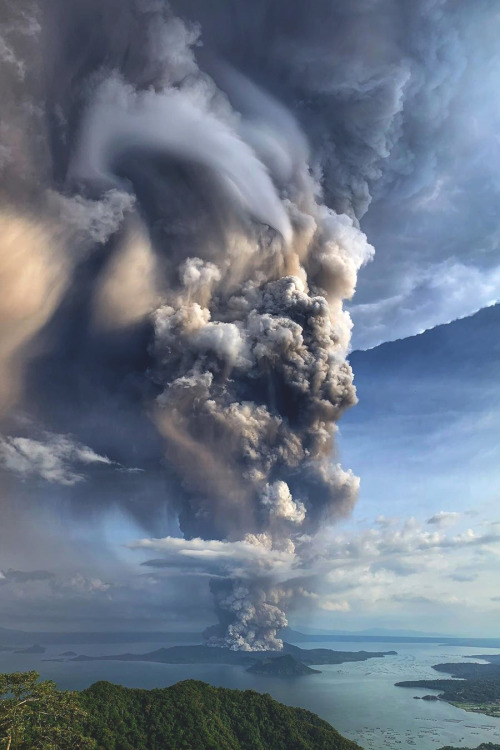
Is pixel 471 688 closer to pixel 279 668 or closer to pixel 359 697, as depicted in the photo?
pixel 359 697

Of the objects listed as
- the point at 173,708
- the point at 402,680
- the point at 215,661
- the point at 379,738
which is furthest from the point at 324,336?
the point at 215,661

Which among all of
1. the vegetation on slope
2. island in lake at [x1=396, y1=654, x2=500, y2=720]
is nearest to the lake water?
island in lake at [x1=396, y1=654, x2=500, y2=720]

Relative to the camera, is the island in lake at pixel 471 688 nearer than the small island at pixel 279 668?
Yes

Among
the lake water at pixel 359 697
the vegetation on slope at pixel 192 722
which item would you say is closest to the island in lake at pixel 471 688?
the lake water at pixel 359 697

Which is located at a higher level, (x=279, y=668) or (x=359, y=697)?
(x=359, y=697)

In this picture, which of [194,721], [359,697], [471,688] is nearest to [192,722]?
[194,721]

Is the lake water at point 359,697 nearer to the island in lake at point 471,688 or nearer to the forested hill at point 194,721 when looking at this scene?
the island in lake at point 471,688
